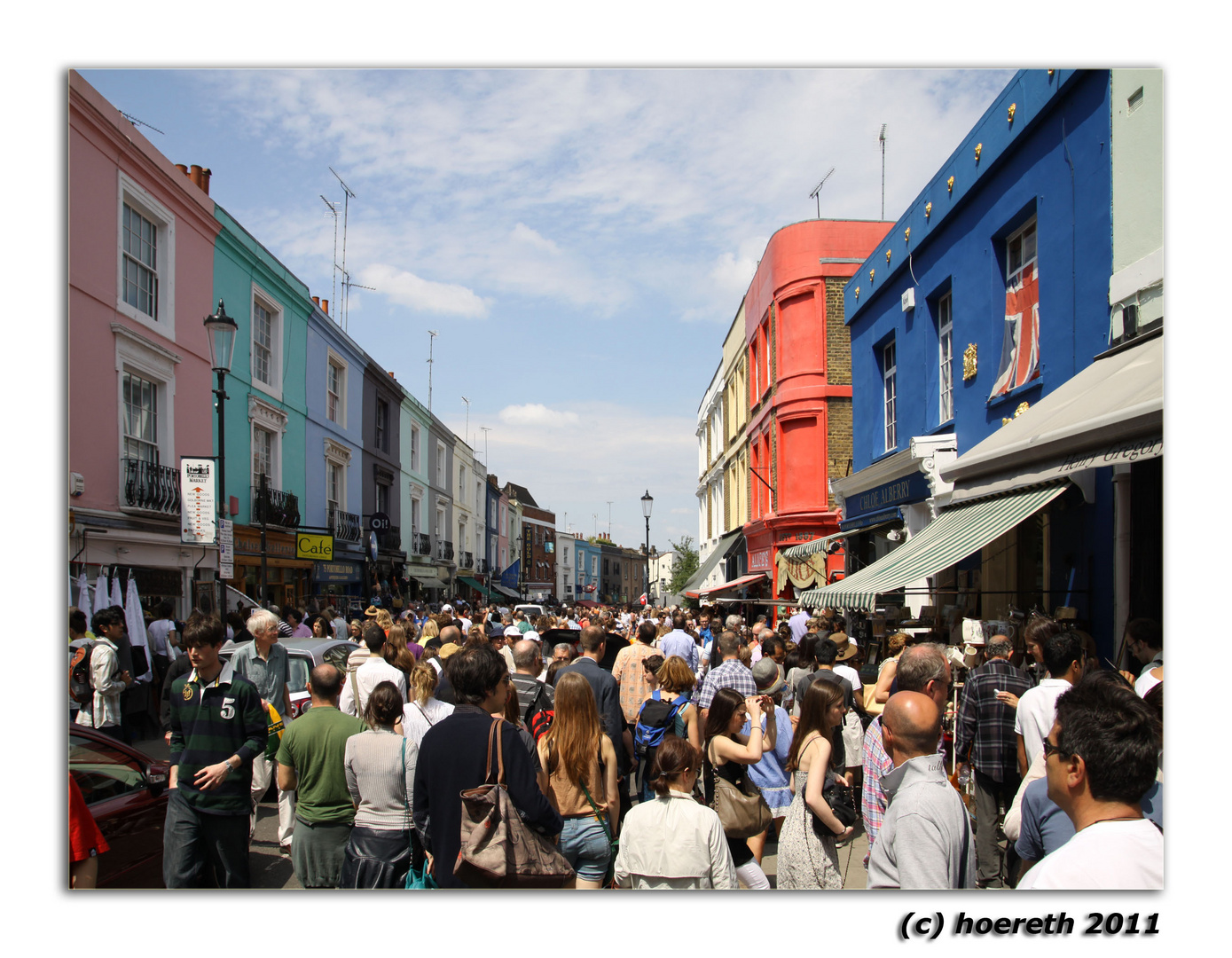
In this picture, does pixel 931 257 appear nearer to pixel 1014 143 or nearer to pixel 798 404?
pixel 1014 143

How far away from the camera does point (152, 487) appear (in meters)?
12.4

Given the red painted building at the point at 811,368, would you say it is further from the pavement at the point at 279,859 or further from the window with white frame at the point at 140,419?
the pavement at the point at 279,859

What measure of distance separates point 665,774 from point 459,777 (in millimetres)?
929

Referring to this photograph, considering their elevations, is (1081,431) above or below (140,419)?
below

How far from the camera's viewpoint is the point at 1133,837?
267 cm

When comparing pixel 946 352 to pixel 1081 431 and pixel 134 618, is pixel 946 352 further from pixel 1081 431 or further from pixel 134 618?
pixel 134 618

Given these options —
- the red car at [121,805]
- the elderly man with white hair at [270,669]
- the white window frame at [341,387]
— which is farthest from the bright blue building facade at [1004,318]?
the white window frame at [341,387]

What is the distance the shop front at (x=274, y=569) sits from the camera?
1684 cm

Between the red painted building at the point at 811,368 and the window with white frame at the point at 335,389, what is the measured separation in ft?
37.9

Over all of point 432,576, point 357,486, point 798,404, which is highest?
point 798,404

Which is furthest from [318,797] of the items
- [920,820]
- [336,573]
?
[336,573]

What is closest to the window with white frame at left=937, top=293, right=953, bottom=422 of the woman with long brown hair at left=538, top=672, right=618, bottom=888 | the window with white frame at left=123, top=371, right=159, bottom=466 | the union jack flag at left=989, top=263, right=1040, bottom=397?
the union jack flag at left=989, top=263, right=1040, bottom=397

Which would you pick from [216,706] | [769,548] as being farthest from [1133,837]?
[769,548]

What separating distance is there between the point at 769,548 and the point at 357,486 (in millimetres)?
11990
